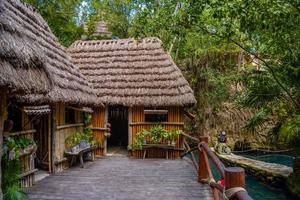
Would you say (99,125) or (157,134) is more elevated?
(99,125)

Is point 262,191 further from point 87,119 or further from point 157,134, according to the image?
point 87,119

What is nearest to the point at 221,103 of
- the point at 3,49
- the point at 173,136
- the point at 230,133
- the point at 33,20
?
the point at 230,133

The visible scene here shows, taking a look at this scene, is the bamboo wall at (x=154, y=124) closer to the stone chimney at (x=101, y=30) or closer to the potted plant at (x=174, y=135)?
the potted plant at (x=174, y=135)

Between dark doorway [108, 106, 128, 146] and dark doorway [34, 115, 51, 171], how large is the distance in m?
7.46

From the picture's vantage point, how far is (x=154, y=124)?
13.0 metres

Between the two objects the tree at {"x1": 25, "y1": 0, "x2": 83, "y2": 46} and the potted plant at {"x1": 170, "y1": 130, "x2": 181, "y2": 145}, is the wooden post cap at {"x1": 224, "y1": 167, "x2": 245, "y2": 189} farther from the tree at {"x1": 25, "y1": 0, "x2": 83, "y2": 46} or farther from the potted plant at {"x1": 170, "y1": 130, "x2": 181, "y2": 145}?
the tree at {"x1": 25, "y1": 0, "x2": 83, "y2": 46}

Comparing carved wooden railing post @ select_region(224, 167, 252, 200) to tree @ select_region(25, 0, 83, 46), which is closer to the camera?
carved wooden railing post @ select_region(224, 167, 252, 200)

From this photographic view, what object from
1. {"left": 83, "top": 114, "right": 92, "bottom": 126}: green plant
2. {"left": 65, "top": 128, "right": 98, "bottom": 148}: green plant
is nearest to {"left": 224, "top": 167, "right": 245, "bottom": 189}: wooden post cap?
{"left": 65, "top": 128, "right": 98, "bottom": 148}: green plant

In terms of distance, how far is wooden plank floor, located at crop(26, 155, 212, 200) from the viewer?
7.20 m

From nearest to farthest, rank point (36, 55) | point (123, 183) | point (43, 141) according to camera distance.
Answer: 1. point (36, 55)
2. point (123, 183)
3. point (43, 141)

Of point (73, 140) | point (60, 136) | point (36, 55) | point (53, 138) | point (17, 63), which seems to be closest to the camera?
point (17, 63)

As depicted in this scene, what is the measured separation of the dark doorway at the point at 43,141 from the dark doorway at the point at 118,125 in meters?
7.46

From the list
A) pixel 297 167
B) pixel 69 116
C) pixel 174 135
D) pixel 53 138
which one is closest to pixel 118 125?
pixel 174 135

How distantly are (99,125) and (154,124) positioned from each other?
206 cm
